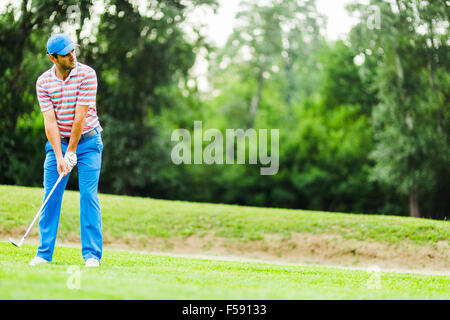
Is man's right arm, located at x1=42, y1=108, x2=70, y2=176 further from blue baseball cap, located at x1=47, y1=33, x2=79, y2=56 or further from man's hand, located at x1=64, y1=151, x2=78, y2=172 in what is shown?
blue baseball cap, located at x1=47, y1=33, x2=79, y2=56

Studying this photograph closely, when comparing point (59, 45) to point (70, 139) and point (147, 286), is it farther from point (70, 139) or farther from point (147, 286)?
point (147, 286)

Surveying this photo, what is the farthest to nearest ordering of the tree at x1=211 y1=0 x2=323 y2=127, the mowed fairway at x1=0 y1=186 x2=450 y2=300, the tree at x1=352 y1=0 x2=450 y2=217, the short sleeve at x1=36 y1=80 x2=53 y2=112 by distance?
the tree at x1=211 y1=0 x2=323 y2=127 → the tree at x1=352 y1=0 x2=450 y2=217 → the short sleeve at x1=36 y1=80 x2=53 y2=112 → the mowed fairway at x1=0 y1=186 x2=450 y2=300

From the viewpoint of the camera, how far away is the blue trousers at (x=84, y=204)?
6.71 m

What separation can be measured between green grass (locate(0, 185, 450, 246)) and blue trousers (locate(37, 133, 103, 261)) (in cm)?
660

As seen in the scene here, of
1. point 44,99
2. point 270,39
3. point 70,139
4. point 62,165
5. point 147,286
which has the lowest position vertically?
point 147,286

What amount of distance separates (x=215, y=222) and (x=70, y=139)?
27.1ft

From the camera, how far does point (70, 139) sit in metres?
6.61

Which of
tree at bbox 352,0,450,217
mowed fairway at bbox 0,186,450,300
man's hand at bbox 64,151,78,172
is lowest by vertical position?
mowed fairway at bbox 0,186,450,300

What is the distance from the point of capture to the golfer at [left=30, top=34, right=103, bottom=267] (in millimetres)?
6590

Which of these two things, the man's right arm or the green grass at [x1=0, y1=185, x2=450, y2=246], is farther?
the green grass at [x1=0, y1=185, x2=450, y2=246]

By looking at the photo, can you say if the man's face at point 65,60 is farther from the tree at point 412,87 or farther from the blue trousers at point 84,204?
the tree at point 412,87

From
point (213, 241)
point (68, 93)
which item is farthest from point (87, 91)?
point (213, 241)

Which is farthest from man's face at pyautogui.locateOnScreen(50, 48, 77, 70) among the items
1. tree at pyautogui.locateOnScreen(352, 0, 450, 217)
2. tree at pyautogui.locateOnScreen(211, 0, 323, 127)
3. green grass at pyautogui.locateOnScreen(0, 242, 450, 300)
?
tree at pyautogui.locateOnScreen(211, 0, 323, 127)

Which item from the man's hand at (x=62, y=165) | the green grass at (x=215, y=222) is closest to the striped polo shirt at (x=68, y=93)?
the man's hand at (x=62, y=165)
